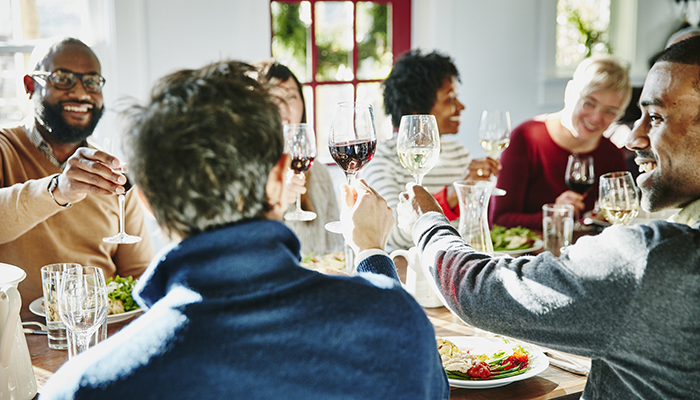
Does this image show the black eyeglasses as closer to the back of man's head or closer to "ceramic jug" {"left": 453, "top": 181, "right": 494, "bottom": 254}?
"ceramic jug" {"left": 453, "top": 181, "right": 494, "bottom": 254}

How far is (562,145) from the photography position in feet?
9.04

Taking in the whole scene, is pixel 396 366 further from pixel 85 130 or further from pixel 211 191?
pixel 85 130

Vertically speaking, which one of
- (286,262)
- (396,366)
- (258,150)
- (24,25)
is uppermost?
(24,25)

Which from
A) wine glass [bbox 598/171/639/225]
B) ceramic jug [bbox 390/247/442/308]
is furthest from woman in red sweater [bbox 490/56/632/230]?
ceramic jug [bbox 390/247/442/308]

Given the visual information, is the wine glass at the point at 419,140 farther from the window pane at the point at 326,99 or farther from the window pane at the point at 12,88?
the window pane at the point at 326,99

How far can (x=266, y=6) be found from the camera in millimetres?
3473

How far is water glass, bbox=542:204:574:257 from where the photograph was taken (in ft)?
6.25

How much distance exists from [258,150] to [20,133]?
60.4 inches

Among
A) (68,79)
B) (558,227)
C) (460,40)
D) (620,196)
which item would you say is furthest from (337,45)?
(620,196)

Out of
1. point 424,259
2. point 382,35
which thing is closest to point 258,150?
point 424,259

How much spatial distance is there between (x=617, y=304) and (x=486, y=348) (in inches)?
18.8

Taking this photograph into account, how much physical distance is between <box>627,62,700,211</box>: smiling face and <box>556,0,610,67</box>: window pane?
359cm

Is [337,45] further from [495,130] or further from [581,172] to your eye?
[581,172]

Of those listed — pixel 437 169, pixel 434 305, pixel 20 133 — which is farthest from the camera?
pixel 437 169
